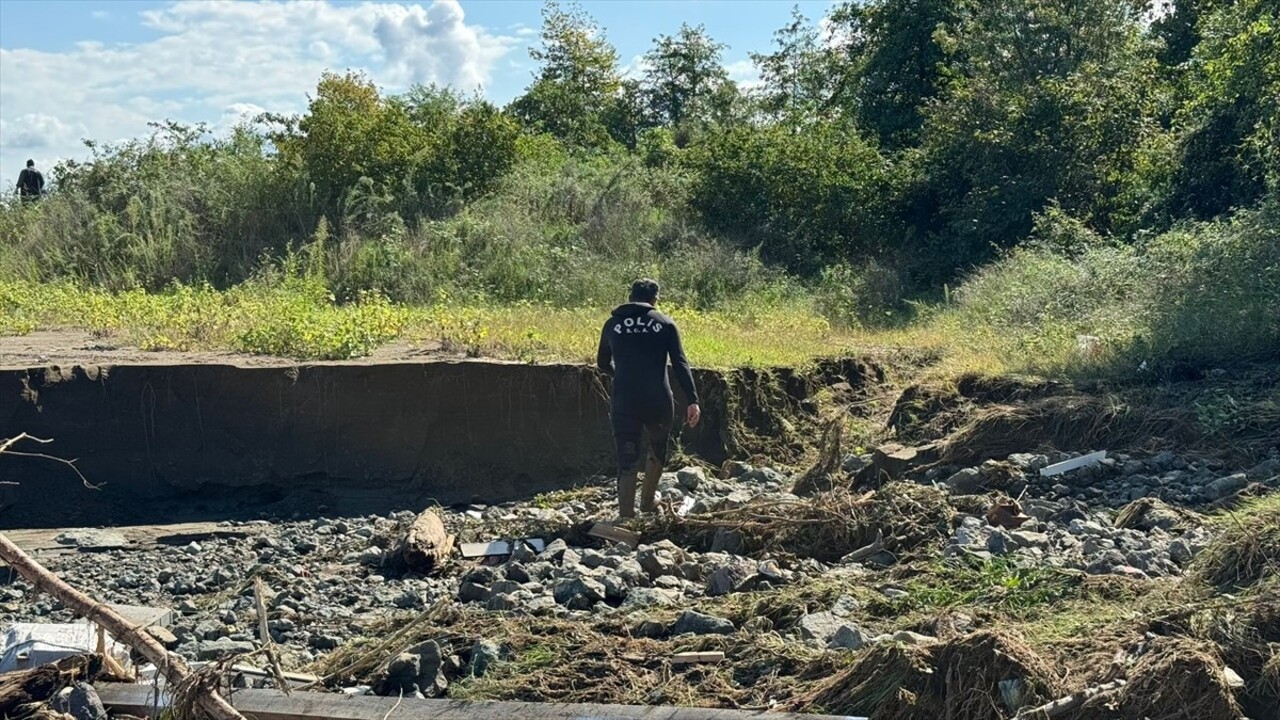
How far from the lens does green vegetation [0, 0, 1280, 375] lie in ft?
48.0

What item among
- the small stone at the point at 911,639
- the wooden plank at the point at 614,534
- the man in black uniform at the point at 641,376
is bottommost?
the wooden plank at the point at 614,534

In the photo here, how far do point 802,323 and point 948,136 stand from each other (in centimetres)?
634

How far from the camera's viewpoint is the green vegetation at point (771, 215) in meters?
14.6

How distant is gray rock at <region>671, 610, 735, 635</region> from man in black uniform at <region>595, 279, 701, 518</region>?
10.5 feet

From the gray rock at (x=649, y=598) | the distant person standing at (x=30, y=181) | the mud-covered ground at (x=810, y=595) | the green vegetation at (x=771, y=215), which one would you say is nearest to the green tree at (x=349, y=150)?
the green vegetation at (x=771, y=215)

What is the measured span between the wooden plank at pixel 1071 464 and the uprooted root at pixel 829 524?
4.56 ft

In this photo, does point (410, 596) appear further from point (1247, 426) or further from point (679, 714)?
point (1247, 426)

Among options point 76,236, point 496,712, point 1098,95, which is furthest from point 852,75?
point 496,712

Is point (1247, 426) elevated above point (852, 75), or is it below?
A: below

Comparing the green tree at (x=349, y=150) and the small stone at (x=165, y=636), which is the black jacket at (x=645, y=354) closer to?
the small stone at (x=165, y=636)

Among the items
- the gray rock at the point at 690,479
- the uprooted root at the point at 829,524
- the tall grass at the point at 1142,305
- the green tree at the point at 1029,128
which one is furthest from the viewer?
the green tree at the point at 1029,128

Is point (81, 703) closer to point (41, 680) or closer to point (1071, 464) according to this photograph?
point (41, 680)

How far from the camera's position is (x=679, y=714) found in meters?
5.24

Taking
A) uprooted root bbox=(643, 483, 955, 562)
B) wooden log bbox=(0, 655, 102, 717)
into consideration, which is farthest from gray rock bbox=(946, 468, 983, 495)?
wooden log bbox=(0, 655, 102, 717)
